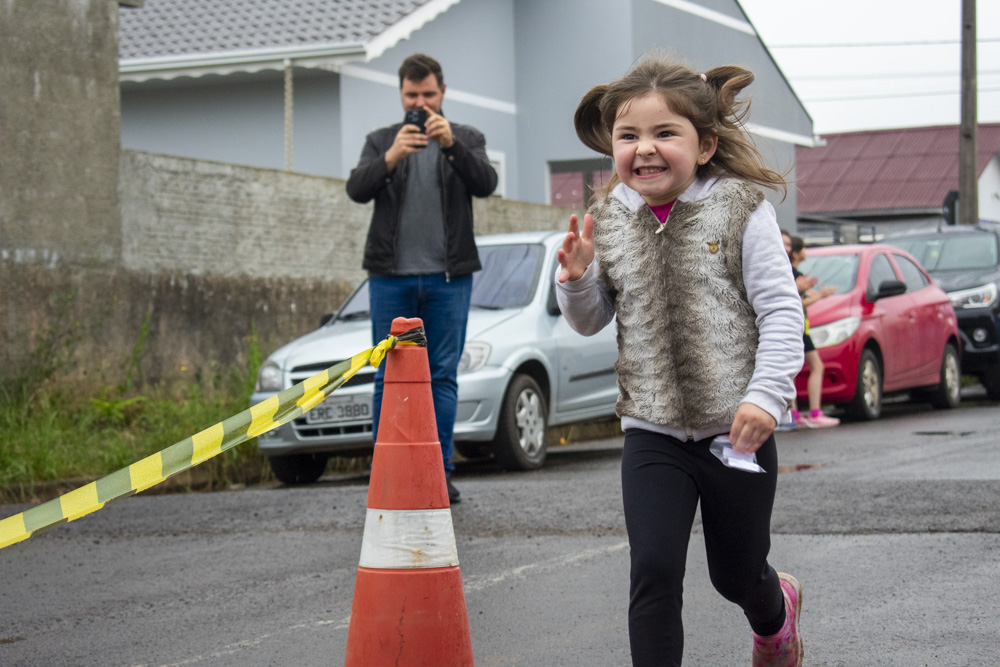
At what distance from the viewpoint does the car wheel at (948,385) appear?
13.5 m

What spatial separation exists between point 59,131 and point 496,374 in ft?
14.5

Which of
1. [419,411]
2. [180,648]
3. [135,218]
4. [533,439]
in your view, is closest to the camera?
[419,411]

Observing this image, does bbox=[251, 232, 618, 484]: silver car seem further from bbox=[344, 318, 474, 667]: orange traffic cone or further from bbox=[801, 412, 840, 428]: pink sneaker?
bbox=[344, 318, 474, 667]: orange traffic cone

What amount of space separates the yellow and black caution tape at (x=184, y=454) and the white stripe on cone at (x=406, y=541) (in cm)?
38

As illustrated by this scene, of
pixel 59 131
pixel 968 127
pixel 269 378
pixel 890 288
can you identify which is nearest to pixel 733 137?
pixel 269 378

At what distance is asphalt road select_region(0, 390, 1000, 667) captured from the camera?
4.18 meters

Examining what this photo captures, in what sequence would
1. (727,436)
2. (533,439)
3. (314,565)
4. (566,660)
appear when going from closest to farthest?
(727,436)
(566,660)
(314,565)
(533,439)

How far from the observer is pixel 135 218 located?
36.7 ft

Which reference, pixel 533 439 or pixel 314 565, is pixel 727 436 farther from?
pixel 533 439

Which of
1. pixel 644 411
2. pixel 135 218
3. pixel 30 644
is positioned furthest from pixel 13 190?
pixel 644 411

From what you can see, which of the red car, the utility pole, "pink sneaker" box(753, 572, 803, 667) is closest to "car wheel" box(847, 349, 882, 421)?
the red car

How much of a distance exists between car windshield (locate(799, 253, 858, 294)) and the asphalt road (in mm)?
4379

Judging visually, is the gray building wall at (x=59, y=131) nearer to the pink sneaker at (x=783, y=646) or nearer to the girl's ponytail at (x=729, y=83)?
the girl's ponytail at (x=729, y=83)

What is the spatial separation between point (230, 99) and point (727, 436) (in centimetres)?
1611
